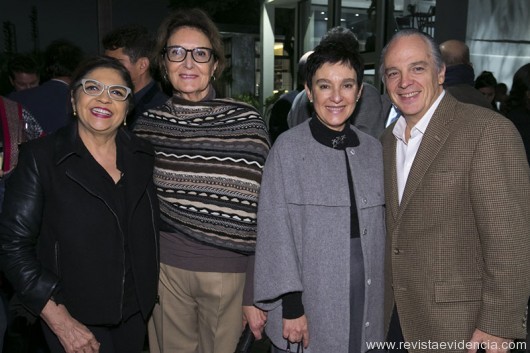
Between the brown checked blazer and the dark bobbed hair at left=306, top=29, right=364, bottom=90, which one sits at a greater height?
the dark bobbed hair at left=306, top=29, right=364, bottom=90

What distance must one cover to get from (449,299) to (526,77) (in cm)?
272

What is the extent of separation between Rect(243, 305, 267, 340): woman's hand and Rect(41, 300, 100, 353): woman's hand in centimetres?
74

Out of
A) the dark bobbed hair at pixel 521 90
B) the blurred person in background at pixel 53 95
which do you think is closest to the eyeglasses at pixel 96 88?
the blurred person in background at pixel 53 95

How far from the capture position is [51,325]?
2082 mm

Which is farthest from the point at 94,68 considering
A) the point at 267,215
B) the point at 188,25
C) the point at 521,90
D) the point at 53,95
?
the point at 521,90

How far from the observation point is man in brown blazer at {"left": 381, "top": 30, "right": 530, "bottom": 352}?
191 centimetres

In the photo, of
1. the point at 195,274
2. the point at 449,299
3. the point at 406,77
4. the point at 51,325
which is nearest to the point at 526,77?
the point at 406,77

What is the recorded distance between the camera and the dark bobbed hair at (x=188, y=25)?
97.7 inches

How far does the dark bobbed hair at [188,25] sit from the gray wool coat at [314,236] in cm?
75

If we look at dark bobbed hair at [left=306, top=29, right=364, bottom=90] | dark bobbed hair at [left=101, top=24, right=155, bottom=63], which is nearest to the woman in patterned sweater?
dark bobbed hair at [left=306, top=29, right=364, bottom=90]

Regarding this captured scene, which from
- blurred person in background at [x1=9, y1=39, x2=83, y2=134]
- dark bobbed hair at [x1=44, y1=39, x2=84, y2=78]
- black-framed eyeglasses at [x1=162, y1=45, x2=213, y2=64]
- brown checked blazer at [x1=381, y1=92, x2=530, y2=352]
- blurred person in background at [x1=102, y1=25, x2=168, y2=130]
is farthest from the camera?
dark bobbed hair at [x1=44, y1=39, x2=84, y2=78]

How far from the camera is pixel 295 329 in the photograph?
2.10m

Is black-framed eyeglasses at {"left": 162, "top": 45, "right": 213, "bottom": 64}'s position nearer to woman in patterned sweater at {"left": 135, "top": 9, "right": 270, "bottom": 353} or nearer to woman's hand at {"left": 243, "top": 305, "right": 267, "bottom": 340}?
woman in patterned sweater at {"left": 135, "top": 9, "right": 270, "bottom": 353}

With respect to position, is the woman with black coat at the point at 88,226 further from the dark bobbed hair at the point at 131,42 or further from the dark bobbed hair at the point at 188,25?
the dark bobbed hair at the point at 131,42
